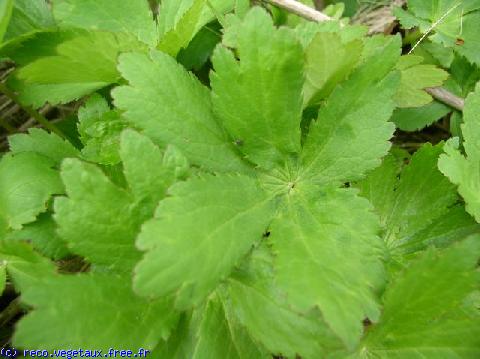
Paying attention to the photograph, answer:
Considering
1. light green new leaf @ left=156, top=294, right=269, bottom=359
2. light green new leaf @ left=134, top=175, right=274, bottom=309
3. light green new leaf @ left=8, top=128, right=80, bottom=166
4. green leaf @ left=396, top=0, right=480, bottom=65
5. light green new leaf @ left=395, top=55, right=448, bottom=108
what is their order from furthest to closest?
green leaf @ left=396, top=0, right=480, bottom=65, light green new leaf @ left=395, top=55, right=448, bottom=108, light green new leaf @ left=8, top=128, right=80, bottom=166, light green new leaf @ left=156, top=294, right=269, bottom=359, light green new leaf @ left=134, top=175, right=274, bottom=309

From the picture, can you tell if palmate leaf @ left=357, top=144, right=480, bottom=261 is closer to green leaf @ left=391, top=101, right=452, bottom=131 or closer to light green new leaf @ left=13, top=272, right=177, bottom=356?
green leaf @ left=391, top=101, right=452, bottom=131

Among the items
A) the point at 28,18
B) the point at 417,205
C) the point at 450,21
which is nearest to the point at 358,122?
the point at 417,205

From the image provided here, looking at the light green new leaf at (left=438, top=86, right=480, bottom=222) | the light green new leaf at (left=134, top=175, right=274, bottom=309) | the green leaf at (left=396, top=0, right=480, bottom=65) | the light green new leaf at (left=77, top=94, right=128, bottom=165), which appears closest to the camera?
the light green new leaf at (left=134, top=175, right=274, bottom=309)

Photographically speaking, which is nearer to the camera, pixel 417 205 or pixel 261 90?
pixel 261 90

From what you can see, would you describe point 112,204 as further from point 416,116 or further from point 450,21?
point 450,21

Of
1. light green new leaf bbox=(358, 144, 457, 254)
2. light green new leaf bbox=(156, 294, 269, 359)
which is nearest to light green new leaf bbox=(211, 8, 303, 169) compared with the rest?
light green new leaf bbox=(358, 144, 457, 254)
